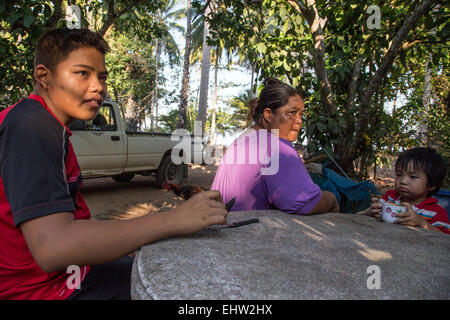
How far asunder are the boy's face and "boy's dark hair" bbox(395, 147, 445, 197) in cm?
208

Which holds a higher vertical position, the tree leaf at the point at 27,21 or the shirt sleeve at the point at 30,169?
the tree leaf at the point at 27,21

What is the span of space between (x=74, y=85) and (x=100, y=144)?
16.5ft

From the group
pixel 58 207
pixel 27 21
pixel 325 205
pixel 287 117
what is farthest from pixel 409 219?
pixel 27 21

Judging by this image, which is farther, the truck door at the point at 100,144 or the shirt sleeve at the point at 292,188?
the truck door at the point at 100,144

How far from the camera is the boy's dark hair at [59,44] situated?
107 cm

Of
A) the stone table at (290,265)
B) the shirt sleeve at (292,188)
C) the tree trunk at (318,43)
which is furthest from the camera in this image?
the tree trunk at (318,43)

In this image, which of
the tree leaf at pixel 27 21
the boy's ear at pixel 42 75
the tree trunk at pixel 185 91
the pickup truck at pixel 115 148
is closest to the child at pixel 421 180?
the boy's ear at pixel 42 75

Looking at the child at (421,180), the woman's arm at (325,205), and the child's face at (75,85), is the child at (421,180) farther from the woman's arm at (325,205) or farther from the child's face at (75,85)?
the child's face at (75,85)

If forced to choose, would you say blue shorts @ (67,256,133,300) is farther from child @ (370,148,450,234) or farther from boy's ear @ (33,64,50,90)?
child @ (370,148,450,234)

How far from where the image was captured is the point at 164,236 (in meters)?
0.95

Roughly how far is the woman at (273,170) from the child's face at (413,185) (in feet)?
2.30

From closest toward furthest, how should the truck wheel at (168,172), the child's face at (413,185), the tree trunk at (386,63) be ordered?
the child's face at (413,185), the tree trunk at (386,63), the truck wheel at (168,172)
